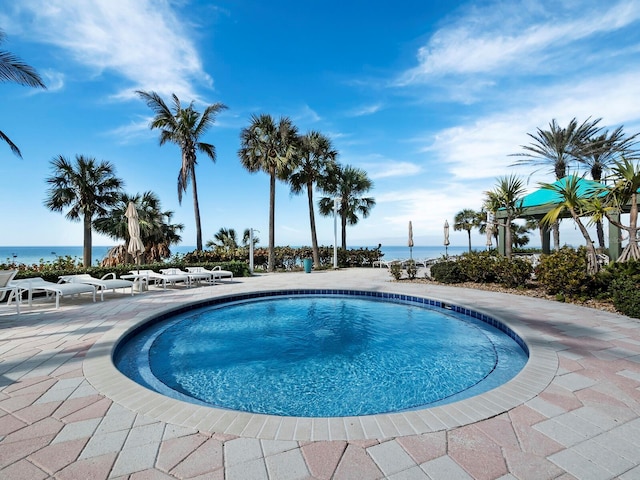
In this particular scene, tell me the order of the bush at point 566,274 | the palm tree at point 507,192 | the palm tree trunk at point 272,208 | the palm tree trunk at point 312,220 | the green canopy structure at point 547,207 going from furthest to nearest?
the palm tree trunk at point 312,220 < the palm tree trunk at point 272,208 < the green canopy structure at point 547,207 < the palm tree at point 507,192 < the bush at point 566,274

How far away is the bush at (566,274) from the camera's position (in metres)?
6.72

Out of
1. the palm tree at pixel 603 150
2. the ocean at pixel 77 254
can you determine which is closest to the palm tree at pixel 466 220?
the ocean at pixel 77 254

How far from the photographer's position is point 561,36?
320 inches

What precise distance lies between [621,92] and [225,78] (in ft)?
46.8

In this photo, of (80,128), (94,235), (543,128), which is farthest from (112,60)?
(543,128)

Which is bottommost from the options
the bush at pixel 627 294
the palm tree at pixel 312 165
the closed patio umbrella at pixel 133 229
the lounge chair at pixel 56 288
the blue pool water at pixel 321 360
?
the blue pool water at pixel 321 360

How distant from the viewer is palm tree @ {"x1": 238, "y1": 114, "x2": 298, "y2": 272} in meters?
16.0

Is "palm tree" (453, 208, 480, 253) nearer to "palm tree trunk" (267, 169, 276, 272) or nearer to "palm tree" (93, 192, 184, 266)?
"palm tree trunk" (267, 169, 276, 272)

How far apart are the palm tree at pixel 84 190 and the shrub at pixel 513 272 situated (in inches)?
680

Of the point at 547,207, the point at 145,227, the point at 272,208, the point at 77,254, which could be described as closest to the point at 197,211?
the point at 272,208

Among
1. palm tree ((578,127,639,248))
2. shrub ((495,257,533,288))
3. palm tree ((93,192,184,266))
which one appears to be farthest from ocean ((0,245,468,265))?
shrub ((495,257,533,288))

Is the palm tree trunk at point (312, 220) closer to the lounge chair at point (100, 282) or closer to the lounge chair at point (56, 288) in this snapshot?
the lounge chair at point (100, 282)

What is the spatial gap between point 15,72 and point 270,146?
9462 millimetres

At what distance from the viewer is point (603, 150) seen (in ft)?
54.5
